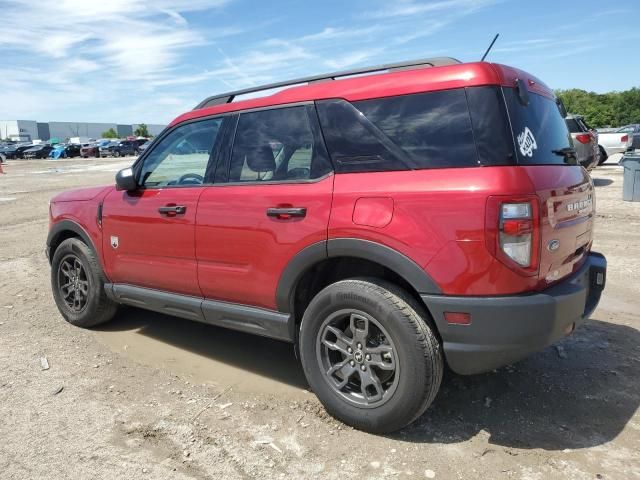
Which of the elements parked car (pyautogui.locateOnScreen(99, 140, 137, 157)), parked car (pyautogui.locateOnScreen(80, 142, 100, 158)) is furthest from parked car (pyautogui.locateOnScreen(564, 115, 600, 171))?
parked car (pyautogui.locateOnScreen(80, 142, 100, 158))

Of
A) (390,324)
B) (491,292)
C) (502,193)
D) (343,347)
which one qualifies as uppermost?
(502,193)

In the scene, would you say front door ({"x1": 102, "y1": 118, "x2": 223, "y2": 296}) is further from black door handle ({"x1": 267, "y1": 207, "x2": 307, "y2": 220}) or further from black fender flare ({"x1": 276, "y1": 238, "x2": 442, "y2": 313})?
Result: black fender flare ({"x1": 276, "y1": 238, "x2": 442, "y2": 313})

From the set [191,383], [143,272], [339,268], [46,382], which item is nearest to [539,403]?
[339,268]

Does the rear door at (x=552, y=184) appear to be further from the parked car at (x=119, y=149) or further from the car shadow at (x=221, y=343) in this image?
the parked car at (x=119, y=149)

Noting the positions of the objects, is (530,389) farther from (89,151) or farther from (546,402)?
(89,151)

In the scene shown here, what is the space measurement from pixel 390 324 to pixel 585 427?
1331mm

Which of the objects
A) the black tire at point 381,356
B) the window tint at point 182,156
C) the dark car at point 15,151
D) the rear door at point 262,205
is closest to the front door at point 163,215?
the window tint at point 182,156

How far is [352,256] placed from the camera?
2.97m

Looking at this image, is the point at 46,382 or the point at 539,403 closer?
the point at 539,403

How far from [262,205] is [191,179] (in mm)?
866

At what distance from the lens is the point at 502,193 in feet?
8.32

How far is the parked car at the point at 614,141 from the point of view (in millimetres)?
18297

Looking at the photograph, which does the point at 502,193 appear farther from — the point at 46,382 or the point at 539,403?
the point at 46,382

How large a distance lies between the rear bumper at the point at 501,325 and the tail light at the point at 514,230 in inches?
7.4
